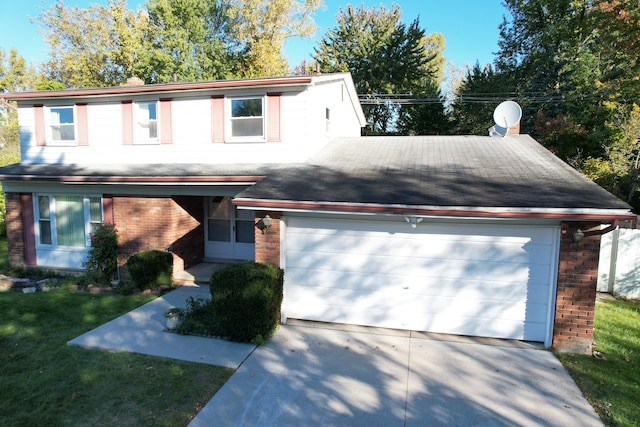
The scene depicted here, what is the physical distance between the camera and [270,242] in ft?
23.0

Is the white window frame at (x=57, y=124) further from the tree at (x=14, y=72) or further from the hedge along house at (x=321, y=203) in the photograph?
the tree at (x=14, y=72)

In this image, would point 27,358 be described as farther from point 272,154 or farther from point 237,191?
point 272,154

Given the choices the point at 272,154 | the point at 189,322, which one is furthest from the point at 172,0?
the point at 189,322

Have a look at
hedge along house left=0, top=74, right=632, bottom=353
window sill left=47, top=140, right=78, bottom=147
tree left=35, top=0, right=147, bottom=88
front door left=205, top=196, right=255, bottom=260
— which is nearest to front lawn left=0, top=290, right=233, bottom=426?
hedge along house left=0, top=74, right=632, bottom=353

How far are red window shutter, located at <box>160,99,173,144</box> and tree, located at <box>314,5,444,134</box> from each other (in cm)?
1771

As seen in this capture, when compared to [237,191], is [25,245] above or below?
below

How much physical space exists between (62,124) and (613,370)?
13724 millimetres

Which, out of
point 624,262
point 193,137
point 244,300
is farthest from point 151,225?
point 624,262

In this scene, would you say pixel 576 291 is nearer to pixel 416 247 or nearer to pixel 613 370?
pixel 613 370

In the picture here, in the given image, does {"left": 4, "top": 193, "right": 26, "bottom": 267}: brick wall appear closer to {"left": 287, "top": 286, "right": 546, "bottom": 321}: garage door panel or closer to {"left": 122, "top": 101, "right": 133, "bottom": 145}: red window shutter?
{"left": 122, "top": 101, "right": 133, "bottom": 145}: red window shutter

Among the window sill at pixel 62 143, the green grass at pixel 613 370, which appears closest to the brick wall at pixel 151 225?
the window sill at pixel 62 143

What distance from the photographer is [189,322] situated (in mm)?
6633

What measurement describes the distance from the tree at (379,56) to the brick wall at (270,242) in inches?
798

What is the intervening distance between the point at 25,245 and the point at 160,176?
545cm
